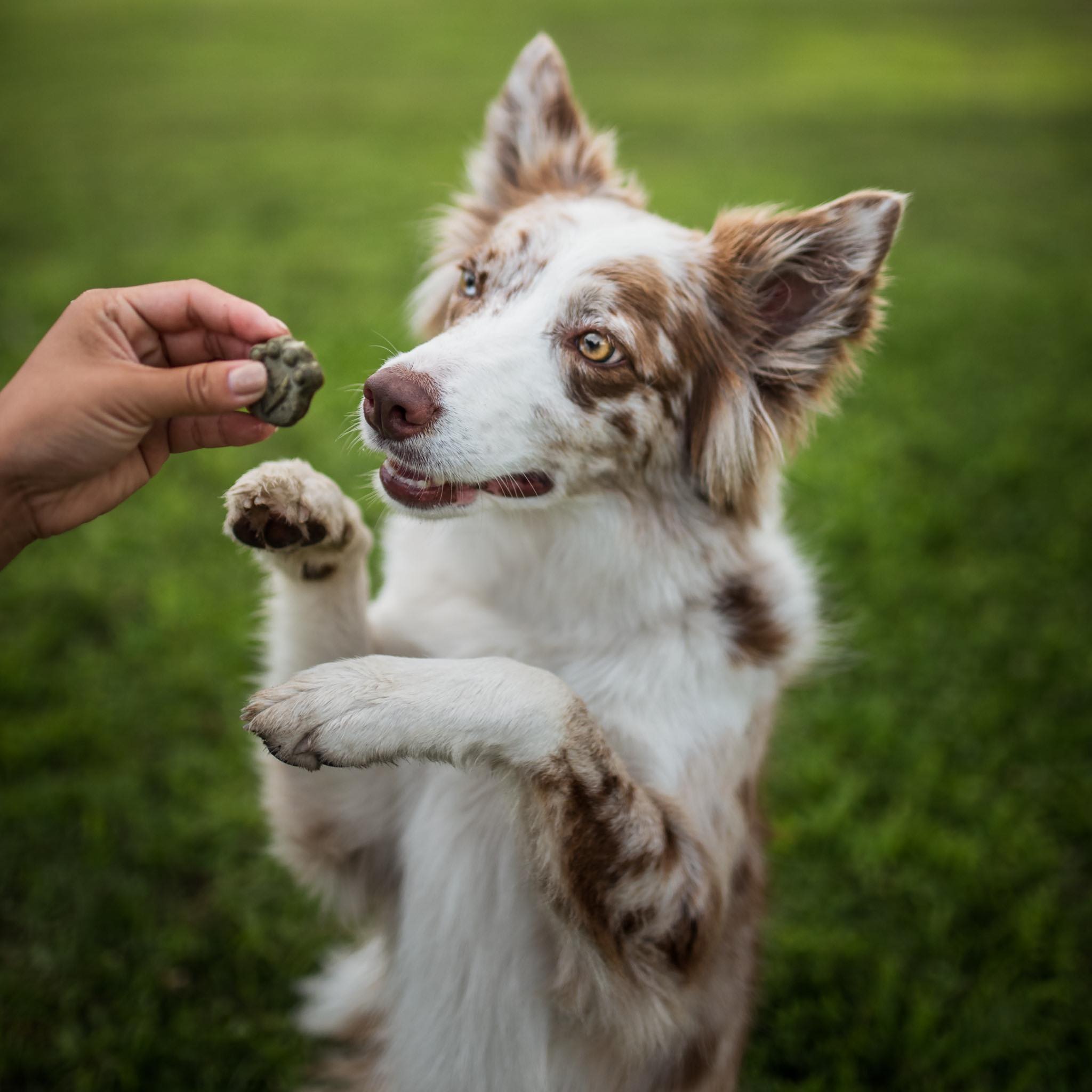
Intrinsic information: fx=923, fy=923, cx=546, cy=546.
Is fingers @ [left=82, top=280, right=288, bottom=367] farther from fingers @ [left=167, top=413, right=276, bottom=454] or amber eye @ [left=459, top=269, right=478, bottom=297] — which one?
amber eye @ [left=459, top=269, right=478, bottom=297]

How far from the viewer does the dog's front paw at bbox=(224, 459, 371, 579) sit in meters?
2.36

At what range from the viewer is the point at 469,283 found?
299 centimetres

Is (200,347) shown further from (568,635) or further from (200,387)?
(568,635)

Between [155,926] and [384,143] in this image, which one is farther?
[384,143]

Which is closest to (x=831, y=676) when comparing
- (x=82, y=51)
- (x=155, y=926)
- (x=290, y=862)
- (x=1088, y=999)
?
(x=1088, y=999)

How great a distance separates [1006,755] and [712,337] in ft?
9.55

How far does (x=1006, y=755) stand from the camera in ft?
15.0

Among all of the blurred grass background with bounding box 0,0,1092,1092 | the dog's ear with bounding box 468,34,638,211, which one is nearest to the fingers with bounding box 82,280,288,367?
the dog's ear with bounding box 468,34,638,211

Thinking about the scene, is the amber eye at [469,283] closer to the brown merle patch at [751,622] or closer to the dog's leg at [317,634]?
Result: the dog's leg at [317,634]

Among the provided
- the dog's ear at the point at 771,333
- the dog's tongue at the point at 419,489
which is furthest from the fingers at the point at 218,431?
the dog's ear at the point at 771,333

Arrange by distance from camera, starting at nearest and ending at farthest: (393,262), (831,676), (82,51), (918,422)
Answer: (831,676) < (918,422) < (393,262) < (82,51)

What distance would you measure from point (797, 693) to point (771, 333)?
2.53 meters

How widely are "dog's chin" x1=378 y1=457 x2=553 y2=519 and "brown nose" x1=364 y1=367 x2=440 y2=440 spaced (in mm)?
124

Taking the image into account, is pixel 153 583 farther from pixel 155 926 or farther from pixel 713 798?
pixel 713 798
